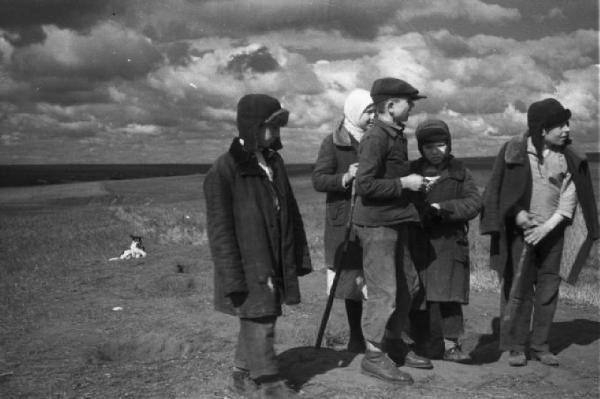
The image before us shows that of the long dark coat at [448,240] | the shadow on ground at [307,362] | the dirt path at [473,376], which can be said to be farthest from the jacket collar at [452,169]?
the shadow on ground at [307,362]

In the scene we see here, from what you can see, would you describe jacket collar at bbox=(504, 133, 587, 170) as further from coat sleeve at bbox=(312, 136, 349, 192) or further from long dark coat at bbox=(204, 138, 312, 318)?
long dark coat at bbox=(204, 138, 312, 318)

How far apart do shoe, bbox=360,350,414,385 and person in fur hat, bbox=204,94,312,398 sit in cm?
64

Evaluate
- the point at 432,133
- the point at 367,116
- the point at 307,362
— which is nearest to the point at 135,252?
A: the point at 307,362

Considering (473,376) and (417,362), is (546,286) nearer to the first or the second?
Result: (473,376)

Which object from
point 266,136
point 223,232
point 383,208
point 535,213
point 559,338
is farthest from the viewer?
point 559,338

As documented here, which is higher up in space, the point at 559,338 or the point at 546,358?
the point at 546,358

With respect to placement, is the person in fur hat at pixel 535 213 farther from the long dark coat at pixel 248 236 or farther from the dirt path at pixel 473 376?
the long dark coat at pixel 248 236

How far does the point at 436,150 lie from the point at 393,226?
3.20ft

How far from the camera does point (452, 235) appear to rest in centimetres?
543

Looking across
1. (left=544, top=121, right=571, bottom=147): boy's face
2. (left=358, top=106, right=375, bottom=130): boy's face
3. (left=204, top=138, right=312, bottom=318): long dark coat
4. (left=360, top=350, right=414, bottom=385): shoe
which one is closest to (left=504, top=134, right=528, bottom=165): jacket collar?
(left=544, top=121, right=571, bottom=147): boy's face

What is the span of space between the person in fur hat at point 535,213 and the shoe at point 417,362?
2.52ft

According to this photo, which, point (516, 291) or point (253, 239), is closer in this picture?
point (253, 239)

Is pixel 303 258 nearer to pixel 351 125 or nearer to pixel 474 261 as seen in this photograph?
pixel 351 125

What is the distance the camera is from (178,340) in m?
6.32
